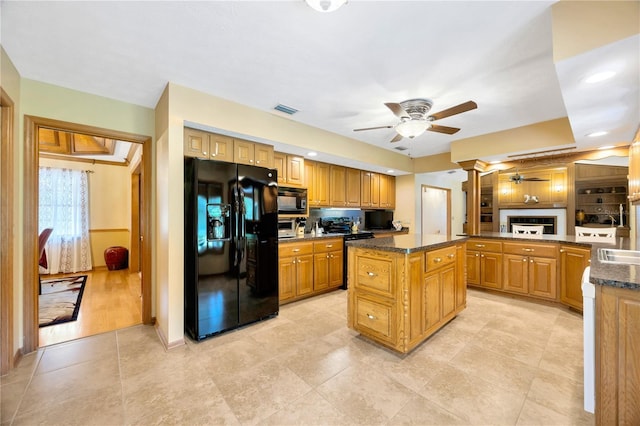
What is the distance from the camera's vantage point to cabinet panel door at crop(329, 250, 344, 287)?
4.18 metres

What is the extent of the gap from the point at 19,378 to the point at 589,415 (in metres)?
4.02

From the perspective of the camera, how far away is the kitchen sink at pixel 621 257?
72.1 inches

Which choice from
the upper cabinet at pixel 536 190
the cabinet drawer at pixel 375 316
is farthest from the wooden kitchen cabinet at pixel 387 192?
the upper cabinet at pixel 536 190

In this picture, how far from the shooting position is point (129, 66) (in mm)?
2230

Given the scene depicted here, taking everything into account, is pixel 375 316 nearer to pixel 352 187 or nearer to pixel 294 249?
pixel 294 249

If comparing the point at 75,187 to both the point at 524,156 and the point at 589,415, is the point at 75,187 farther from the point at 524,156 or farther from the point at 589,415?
the point at 524,156

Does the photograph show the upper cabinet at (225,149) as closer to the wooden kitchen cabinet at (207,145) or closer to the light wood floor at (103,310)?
the wooden kitchen cabinet at (207,145)

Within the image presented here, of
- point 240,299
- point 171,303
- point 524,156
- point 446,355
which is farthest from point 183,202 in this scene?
point 524,156

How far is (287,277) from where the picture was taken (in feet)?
11.8

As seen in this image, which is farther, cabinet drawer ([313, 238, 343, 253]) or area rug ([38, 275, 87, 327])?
cabinet drawer ([313, 238, 343, 253])

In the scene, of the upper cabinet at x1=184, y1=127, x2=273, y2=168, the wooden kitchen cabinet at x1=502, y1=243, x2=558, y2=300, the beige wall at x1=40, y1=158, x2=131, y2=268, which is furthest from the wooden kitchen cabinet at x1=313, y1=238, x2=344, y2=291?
the beige wall at x1=40, y1=158, x2=131, y2=268

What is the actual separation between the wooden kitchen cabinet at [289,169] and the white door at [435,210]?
3.14 meters

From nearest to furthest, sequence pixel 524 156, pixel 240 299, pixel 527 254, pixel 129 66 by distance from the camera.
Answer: pixel 129 66
pixel 240 299
pixel 527 254
pixel 524 156

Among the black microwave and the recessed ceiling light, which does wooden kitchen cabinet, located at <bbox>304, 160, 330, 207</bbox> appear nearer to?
the black microwave
